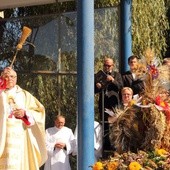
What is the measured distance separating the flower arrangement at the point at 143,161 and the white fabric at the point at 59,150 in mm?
5071

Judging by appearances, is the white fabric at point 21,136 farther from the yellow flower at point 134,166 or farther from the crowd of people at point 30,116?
the yellow flower at point 134,166

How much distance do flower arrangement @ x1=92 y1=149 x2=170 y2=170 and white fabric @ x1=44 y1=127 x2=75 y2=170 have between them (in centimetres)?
507

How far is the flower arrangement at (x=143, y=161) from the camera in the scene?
3748 millimetres

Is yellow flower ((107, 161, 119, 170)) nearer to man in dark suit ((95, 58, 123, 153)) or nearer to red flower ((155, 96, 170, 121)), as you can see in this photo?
red flower ((155, 96, 170, 121))

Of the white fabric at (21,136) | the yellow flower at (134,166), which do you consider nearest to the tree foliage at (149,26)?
the white fabric at (21,136)

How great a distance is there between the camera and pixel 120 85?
8102mm

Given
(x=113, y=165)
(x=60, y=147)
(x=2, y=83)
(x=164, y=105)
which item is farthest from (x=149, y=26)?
(x=113, y=165)

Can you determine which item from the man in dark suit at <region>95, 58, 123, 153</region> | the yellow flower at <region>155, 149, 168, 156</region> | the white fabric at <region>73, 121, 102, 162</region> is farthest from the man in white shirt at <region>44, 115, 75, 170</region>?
the yellow flower at <region>155, 149, 168, 156</region>

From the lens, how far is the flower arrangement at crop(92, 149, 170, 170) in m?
3.75

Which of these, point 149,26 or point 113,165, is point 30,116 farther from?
point 149,26

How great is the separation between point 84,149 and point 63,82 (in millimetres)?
3464

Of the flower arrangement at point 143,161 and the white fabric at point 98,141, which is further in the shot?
the white fabric at point 98,141

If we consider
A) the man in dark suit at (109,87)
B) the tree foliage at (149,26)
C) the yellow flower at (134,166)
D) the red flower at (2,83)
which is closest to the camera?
the yellow flower at (134,166)

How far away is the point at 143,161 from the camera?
150 inches
